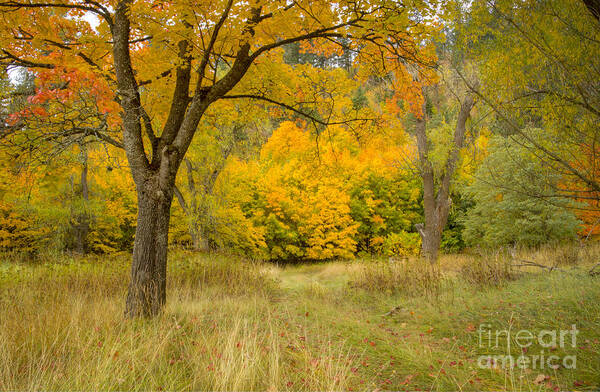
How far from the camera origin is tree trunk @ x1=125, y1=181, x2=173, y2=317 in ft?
14.5

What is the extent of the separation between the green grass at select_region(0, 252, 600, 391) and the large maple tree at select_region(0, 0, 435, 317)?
95 cm

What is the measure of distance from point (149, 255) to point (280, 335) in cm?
212

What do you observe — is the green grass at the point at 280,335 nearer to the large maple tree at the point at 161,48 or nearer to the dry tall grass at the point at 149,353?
the dry tall grass at the point at 149,353

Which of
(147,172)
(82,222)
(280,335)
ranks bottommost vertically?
(280,335)

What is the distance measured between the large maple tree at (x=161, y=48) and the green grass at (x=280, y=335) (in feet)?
3.12

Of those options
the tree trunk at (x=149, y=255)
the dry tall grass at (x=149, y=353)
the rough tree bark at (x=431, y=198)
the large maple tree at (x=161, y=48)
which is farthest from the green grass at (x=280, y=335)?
the rough tree bark at (x=431, y=198)

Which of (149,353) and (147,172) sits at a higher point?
(147,172)

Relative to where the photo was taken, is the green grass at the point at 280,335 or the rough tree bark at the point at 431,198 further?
the rough tree bark at the point at 431,198

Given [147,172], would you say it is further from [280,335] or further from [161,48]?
[280,335]

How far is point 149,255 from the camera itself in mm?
4559

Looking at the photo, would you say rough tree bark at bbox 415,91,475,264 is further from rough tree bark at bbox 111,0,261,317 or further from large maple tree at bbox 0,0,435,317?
rough tree bark at bbox 111,0,261,317

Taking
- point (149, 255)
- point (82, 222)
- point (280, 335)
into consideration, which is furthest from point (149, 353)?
point (82, 222)

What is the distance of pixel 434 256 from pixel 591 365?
7.78 metres

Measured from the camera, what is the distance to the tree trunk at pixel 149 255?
4.43 metres
